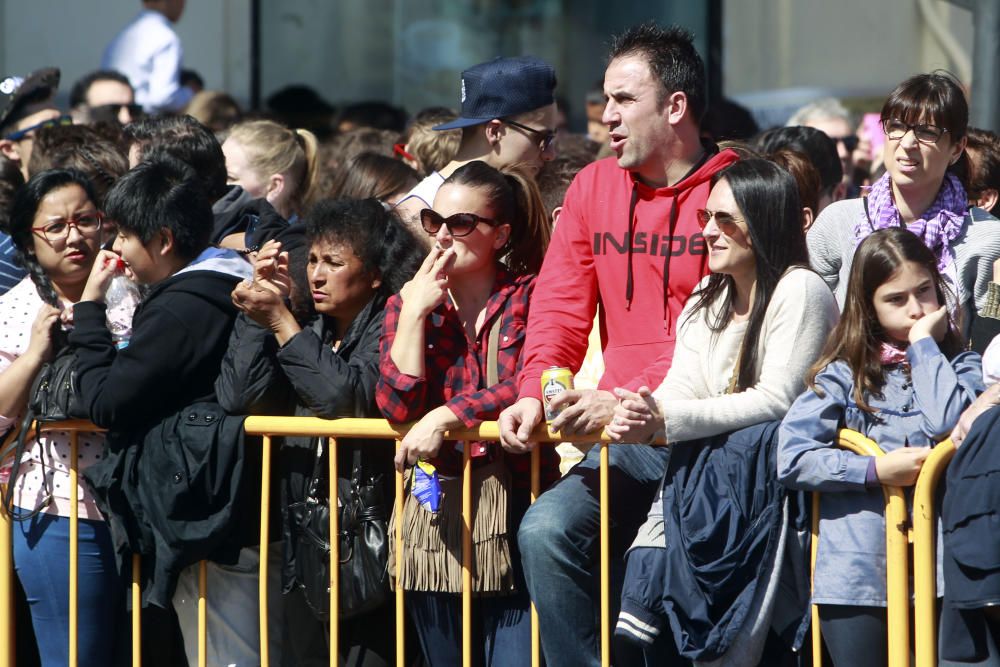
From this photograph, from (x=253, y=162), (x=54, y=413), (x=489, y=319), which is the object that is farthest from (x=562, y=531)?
(x=253, y=162)

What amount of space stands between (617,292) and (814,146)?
1912 mm

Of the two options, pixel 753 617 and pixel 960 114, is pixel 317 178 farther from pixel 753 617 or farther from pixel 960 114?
pixel 753 617

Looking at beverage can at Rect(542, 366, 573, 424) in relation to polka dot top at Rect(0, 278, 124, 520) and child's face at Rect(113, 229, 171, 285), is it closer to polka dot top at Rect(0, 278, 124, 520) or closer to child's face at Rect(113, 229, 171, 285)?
child's face at Rect(113, 229, 171, 285)

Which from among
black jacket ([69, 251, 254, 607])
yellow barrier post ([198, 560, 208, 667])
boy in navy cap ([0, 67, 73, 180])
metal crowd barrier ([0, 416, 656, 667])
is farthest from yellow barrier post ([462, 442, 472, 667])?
boy in navy cap ([0, 67, 73, 180])

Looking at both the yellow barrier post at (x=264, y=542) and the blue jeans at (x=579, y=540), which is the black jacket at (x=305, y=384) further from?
the blue jeans at (x=579, y=540)

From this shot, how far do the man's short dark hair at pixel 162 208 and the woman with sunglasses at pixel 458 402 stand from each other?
0.86 metres

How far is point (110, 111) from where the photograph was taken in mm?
7762

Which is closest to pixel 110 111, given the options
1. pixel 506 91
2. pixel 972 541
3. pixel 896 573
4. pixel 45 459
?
pixel 506 91

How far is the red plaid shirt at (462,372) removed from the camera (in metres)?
4.34

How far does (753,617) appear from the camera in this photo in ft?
12.9

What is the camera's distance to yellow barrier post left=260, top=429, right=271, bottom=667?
4543mm

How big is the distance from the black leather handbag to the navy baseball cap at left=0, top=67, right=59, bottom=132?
3430 millimetres

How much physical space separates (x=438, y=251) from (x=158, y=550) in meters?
1.33

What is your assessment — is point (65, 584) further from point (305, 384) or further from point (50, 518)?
point (305, 384)
